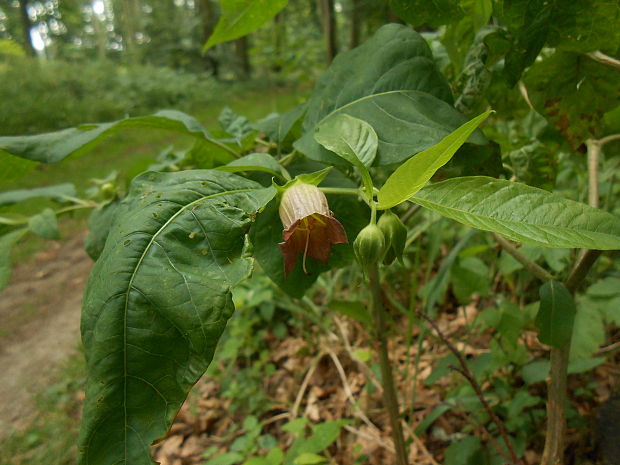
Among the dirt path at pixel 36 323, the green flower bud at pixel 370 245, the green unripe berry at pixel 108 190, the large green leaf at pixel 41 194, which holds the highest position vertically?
the green flower bud at pixel 370 245

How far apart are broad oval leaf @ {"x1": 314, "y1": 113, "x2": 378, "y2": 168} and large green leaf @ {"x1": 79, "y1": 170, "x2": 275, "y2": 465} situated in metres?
0.15

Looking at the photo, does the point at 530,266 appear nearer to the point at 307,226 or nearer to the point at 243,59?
the point at 307,226

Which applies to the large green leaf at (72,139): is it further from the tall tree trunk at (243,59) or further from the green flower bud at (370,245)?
the tall tree trunk at (243,59)

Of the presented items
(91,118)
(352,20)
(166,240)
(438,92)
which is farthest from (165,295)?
(91,118)

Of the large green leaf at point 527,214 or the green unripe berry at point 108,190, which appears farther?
the green unripe berry at point 108,190

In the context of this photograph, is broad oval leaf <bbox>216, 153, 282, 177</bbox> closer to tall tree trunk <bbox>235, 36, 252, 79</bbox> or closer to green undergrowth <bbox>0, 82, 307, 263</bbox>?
green undergrowth <bbox>0, 82, 307, 263</bbox>

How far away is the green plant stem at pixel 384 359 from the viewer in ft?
2.53

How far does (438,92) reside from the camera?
2.12 feet

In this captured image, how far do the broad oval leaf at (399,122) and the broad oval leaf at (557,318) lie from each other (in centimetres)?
30

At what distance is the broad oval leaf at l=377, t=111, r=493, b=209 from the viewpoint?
1.31ft

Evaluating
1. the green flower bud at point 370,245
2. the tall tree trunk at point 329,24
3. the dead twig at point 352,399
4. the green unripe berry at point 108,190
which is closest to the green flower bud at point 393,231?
the green flower bud at point 370,245

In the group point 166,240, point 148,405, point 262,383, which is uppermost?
point 166,240

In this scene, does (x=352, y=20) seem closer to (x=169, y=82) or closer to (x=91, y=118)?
(x=91, y=118)

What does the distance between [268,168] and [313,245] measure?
120 mm
